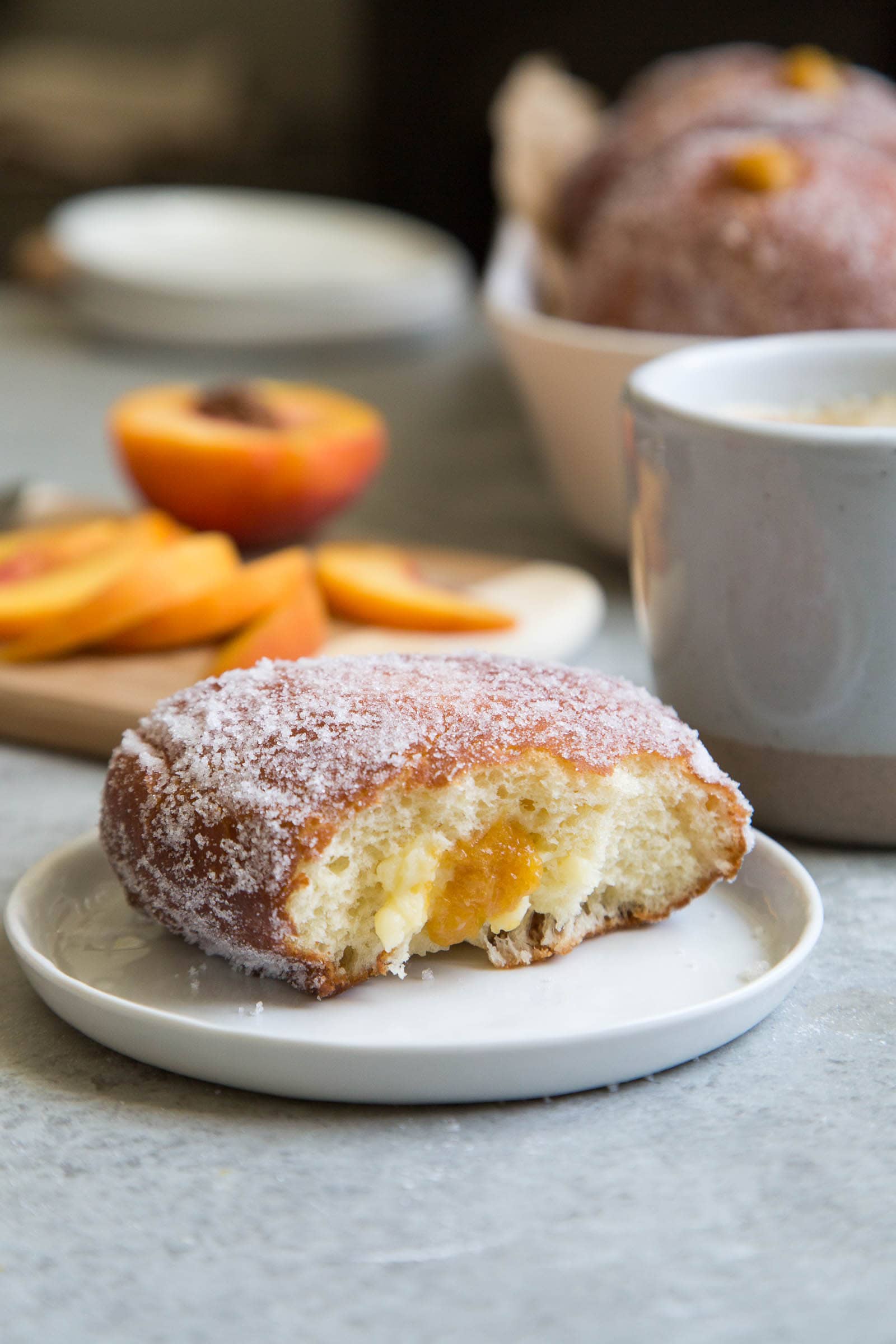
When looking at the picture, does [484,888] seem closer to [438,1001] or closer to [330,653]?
[438,1001]

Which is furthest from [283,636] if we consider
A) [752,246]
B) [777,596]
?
[752,246]

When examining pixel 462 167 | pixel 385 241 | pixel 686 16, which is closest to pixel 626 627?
pixel 385 241

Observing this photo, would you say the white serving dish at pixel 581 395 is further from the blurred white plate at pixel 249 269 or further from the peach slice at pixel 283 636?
the blurred white plate at pixel 249 269

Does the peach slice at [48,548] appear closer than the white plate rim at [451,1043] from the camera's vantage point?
No

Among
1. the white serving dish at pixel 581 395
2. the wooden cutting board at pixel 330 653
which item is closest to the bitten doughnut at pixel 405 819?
the wooden cutting board at pixel 330 653

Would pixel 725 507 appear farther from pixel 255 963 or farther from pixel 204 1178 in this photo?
pixel 204 1178

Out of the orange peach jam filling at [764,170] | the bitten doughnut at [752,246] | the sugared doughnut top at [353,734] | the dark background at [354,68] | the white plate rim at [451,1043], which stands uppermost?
the orange peach jam filling at [764,170]

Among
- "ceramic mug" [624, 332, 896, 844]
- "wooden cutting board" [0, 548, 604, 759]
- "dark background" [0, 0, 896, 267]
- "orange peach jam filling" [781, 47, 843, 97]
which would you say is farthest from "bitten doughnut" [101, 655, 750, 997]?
"dark background" [0, 0, 896, 267]

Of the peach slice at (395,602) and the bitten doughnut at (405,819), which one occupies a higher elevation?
the bitten doughnut at (405,819)

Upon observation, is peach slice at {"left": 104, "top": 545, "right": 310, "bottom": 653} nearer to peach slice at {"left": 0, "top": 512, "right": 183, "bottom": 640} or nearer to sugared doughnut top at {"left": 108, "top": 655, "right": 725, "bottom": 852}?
peach slice at {"left": 0, "top": 512, "right": 183, "bottom": 640}
